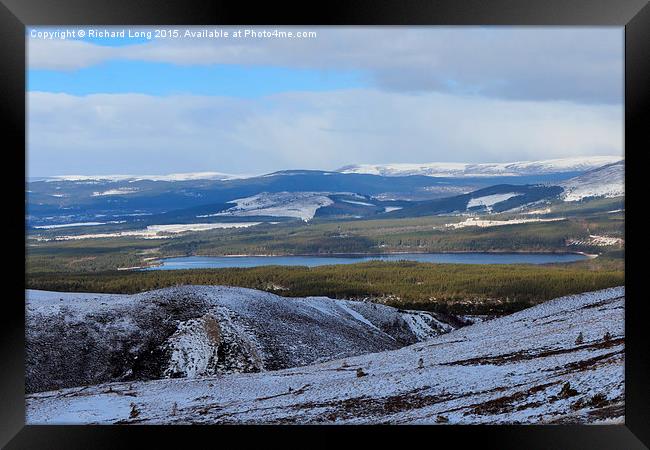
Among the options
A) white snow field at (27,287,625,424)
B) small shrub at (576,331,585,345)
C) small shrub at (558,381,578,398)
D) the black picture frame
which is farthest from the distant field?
the black picture frame

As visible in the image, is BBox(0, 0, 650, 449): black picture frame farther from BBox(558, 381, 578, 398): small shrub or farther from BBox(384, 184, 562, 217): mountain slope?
BBox(384, 184, 562, 217): mountain slope

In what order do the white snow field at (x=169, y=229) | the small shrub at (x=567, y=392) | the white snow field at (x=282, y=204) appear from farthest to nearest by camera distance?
the white snow field at (x=169, y=229) → the white snow field at (x=282, y=204) → the small shrub at (x=567, y=392)

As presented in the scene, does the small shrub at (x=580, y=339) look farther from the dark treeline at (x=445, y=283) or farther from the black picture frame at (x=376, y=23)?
the dark treeline at (x=445, y=283)

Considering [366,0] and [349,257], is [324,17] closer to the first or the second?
[366,0]

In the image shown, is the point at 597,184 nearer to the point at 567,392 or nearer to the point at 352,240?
the point at 352,240

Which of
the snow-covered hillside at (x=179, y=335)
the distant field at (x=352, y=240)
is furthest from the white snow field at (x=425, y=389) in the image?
the distant field at (x=352, y=240)

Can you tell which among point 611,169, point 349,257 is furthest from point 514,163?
point 349,257
